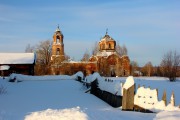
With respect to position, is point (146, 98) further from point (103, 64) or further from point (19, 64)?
point (103, 64)

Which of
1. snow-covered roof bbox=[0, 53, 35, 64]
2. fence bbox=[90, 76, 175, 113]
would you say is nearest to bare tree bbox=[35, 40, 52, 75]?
snow-covered roof bbox=[0, 53, 35, 64]

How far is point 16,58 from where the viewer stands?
234 feet

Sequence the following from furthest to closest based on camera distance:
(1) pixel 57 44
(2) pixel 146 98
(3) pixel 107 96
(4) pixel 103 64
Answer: (1) pixel 57 44 → (4) pixel 103 64 → (3) pixel 107 96 → (2) pixel 146 98

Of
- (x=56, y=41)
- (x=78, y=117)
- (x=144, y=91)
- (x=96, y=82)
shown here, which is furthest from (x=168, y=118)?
(x=56, y=41)

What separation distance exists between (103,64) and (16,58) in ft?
65.4

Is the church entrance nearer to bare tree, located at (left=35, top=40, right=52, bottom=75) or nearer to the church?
the church

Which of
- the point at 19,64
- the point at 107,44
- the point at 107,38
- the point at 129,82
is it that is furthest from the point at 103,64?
the point at 129,82

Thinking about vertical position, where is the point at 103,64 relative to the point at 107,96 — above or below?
above

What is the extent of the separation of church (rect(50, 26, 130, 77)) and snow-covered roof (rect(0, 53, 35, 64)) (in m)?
11.0

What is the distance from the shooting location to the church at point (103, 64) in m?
78.7

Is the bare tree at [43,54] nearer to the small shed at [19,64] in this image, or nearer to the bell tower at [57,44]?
the bell tower at [57,44]

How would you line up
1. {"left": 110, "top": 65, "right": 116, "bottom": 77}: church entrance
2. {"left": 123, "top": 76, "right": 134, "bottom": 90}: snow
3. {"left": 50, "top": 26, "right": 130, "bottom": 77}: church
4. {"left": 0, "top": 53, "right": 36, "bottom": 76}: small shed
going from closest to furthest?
{"left": 123, "top": 76, "right": 134, "bottom": 90}: snow
{"left": 0, "top": 53, "right": 36, "bottom": 76}: small shed
{"left": 50, "top": 26, "right": 130, "bottom": 77}: church
{"left": 110, "top": 65, "right": 116, "bottom": 77}: church entrance

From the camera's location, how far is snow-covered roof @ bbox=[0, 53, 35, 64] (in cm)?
6959

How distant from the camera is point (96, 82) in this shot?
23.1 meters
